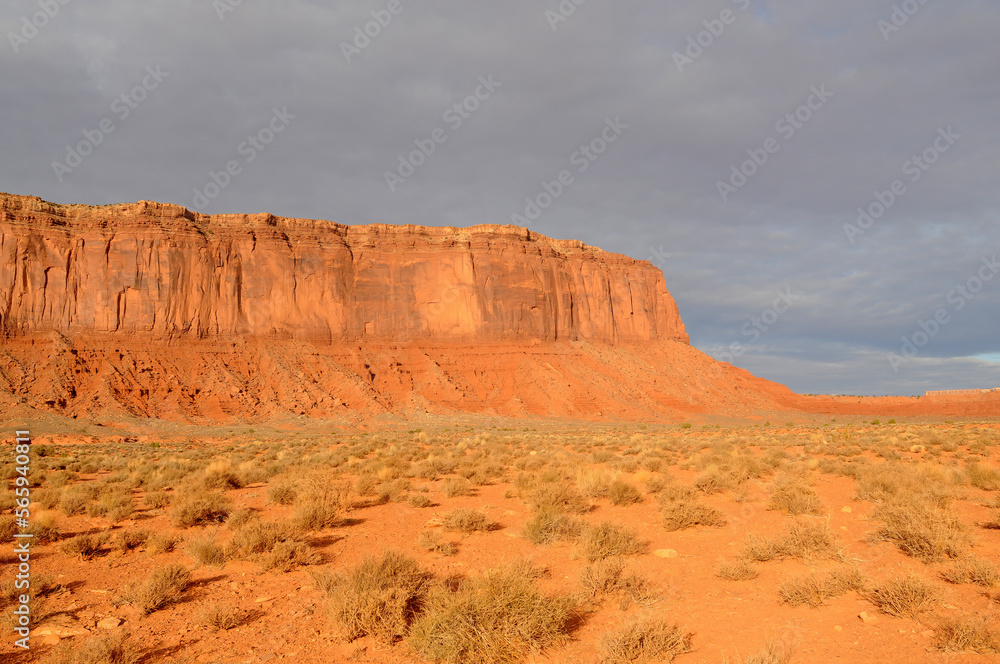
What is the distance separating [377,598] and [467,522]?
3441mm

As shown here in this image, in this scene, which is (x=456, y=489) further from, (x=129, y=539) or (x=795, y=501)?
(x=795, y=501)

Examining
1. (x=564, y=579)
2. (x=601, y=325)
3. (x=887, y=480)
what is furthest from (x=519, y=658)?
(x=601, y=325)

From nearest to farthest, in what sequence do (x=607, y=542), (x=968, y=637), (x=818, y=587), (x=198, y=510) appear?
(x=968, y=637), (x=818, y=587), (x=607, y=542), (x=198, y=510)

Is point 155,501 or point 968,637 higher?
point 155,501

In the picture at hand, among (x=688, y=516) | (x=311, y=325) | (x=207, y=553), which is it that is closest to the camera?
(x=207, y=553)

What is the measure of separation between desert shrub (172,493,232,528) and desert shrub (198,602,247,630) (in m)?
3.87

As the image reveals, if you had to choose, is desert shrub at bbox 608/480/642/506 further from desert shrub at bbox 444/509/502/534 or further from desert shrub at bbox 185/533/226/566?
desert shrub at bbox 185/533/226/566

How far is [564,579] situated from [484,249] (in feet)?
205

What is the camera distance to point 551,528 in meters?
7.76

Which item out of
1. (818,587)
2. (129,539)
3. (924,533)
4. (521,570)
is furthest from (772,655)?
(129,539)

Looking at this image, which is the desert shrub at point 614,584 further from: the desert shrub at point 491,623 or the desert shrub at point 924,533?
the desert shrub at point 924,533

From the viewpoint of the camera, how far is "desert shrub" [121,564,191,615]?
5254mm

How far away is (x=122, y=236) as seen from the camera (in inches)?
2110

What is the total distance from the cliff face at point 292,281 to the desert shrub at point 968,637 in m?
59.5
